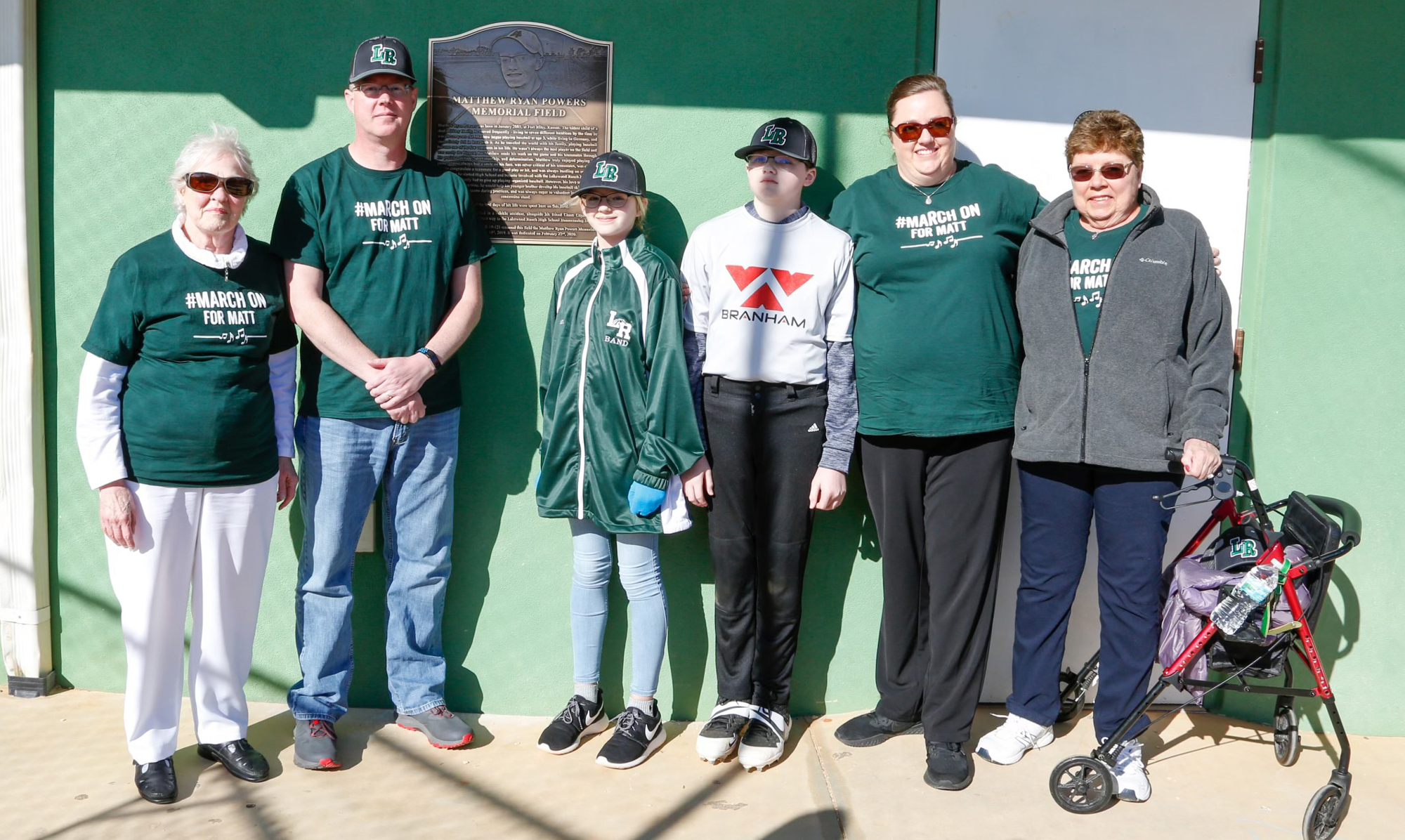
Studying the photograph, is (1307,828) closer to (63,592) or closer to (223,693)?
(223,693)

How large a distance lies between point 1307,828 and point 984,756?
1029mm

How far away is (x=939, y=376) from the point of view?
3385 millimetres

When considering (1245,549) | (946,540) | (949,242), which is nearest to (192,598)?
(946,540)

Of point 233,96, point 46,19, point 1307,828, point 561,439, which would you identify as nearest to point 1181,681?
point 1307,828

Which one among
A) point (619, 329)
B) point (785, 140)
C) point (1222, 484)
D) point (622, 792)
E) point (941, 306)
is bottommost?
point (622, 792)

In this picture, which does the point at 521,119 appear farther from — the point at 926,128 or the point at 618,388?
the point at 926,128

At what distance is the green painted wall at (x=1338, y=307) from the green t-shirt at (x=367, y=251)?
10.5 feet

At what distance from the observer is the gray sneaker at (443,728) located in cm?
370

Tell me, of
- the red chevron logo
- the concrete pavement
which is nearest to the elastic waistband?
the red chevron logo

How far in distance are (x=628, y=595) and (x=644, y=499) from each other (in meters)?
0.47

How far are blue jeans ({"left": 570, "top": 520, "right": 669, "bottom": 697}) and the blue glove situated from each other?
20cm

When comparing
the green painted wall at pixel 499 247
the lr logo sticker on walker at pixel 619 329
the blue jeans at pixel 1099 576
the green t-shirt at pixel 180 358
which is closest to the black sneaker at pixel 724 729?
the green painted wall at pixel 499 247

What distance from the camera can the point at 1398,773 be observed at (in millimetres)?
3742

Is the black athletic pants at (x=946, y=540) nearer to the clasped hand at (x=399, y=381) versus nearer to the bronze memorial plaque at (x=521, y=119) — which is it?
the bronze memorial plaque at (x=521, y=119)
